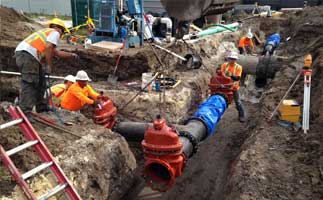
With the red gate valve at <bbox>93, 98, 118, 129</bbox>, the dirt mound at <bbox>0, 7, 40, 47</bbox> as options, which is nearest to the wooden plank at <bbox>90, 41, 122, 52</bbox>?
the dirt mound at <bbox>0, 7, 40, 47</bbox>

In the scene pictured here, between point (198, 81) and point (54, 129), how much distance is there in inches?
237

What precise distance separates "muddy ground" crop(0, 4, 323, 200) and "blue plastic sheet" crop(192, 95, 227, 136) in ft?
2.61

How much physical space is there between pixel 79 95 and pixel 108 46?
5.48 meters

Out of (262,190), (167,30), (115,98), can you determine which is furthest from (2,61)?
(262,190)

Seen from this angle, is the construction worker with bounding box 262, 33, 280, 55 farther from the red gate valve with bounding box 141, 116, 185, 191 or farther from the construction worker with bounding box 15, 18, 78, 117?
the construction worker with bounding box 15, 18, 78, 117

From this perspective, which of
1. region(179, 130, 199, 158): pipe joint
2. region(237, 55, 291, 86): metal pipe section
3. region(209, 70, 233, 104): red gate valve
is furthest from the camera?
region(237, 55, 291, 86): metal pipe section

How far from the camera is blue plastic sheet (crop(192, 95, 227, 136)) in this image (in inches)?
274

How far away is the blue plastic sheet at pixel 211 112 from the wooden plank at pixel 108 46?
16.1 feet

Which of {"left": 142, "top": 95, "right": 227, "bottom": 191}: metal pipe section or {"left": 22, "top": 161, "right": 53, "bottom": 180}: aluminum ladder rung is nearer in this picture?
{"left": 22, "top": 161, "right": 53, "bottom": 180}: aluminum ladder rung

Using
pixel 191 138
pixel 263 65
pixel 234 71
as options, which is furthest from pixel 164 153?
pixel 263 65

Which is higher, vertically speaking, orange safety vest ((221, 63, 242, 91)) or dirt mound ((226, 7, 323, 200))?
orange safety vest ((221, 63, 242, 91))

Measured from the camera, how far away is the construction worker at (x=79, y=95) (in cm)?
702

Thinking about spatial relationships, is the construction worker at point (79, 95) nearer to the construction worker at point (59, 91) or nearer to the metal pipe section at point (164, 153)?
the construction worker at point (59, 91)

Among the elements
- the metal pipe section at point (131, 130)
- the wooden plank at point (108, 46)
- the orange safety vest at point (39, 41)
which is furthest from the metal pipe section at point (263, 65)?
the orange safety vest at point (39, 41)
